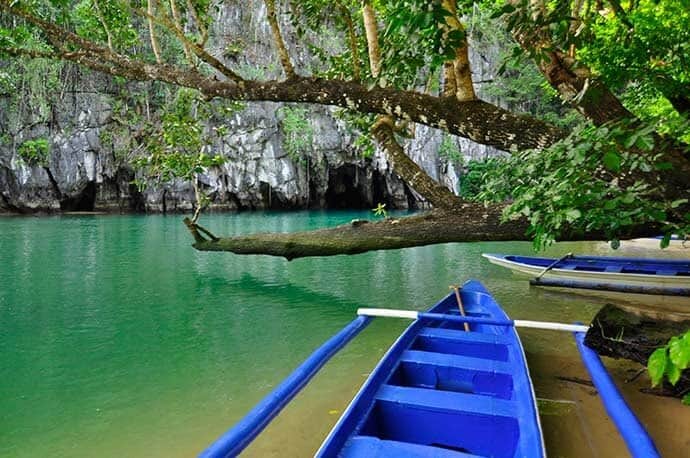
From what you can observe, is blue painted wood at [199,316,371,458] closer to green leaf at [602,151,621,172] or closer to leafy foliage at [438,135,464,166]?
green leaf at [602,151,621,172]

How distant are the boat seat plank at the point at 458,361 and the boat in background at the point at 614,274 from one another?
13.0 feet

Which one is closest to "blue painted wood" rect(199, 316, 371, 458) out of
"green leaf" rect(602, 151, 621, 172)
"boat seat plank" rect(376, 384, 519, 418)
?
"boat seat plank" rect(376, 384, 519, 418)

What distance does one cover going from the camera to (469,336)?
290 centimetres

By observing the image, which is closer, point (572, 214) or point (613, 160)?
point (613, 160)

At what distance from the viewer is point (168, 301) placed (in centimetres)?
569

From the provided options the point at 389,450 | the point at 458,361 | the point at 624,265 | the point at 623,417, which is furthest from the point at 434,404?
the point at 624,265

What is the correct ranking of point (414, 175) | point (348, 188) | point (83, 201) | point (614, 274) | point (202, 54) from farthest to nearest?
point (348, 188) → point (83, 201) → point (614, 274) → point (414, 175) → point (202, 54)

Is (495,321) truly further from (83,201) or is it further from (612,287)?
(83,201)

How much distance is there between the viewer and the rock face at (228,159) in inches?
834

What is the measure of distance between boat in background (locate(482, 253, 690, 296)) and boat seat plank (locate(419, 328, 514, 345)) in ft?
11.5

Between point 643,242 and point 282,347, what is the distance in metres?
10.5

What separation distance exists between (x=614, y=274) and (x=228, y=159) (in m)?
18.9

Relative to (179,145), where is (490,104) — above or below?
below

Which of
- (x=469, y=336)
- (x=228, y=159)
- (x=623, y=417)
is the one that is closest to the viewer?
(x=623, y=417)
